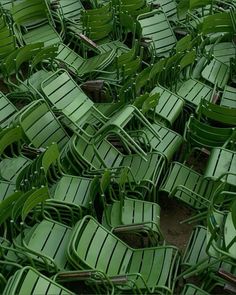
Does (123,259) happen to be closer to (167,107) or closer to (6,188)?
(6,188)

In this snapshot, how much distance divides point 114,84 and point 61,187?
2.07 m

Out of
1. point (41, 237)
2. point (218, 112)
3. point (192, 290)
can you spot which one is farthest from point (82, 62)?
point (192, 290)

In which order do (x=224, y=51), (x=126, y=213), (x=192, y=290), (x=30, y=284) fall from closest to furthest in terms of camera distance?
1. (x=30, y=284)
2. (x=192, y=290)
3. (x=126, y=213)
4. (x=224, y=51)

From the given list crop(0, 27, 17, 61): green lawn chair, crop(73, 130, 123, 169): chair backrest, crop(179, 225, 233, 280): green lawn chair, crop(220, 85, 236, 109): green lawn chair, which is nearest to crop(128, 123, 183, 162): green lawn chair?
crop(73, 130, 123, 169): chair backrest

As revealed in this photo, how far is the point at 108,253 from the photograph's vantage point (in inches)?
203

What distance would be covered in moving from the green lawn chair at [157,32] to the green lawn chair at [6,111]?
8.16ft

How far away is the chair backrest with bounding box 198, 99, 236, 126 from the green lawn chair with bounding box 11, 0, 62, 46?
8.97ft

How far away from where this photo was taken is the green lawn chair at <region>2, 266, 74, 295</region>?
4.32m

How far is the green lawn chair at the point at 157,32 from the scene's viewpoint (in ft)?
27.1

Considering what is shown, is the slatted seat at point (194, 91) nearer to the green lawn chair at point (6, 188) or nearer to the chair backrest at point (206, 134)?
the chair backrest at point (206, 134)

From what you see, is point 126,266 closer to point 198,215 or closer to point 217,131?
point 198,215

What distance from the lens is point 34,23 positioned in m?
8.41

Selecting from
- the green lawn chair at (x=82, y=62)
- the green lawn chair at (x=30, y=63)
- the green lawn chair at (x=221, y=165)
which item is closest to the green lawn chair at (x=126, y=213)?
the green lawn chair at (x=221, y=165)

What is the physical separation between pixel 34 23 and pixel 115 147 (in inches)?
114
